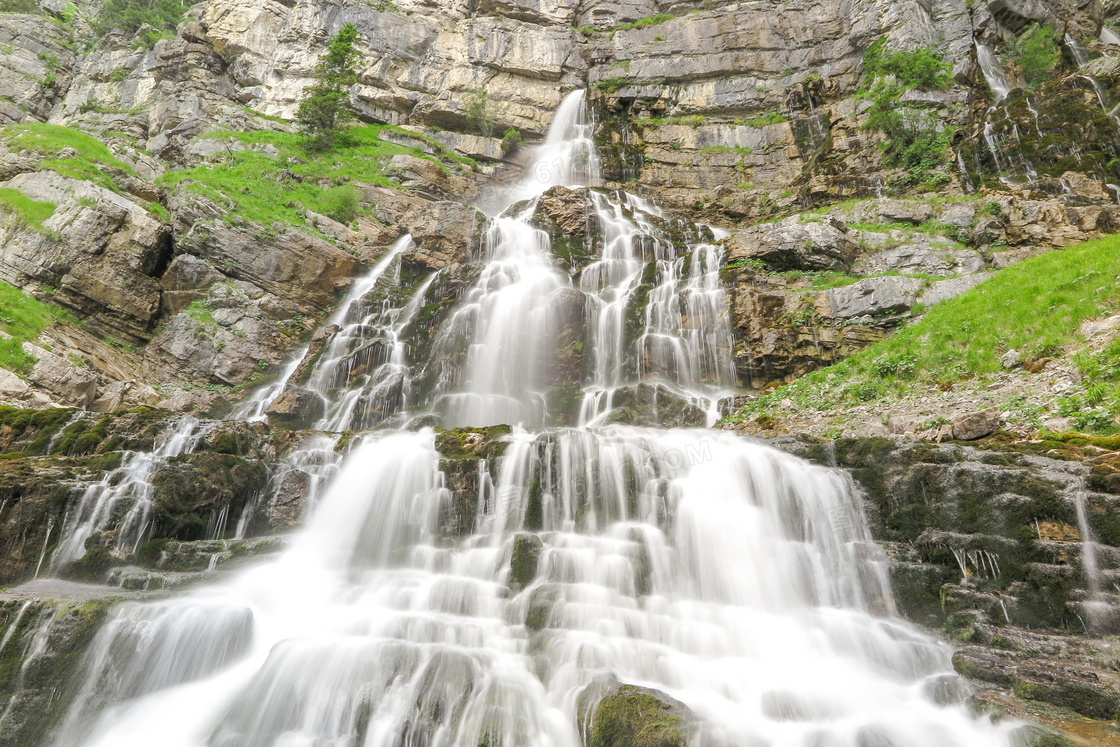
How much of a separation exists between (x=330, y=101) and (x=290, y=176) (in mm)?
6756

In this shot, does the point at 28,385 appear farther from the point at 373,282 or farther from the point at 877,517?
the point at 877,517

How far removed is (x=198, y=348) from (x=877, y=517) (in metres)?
19.5

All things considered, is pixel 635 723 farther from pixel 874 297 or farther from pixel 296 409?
pixel 296 409

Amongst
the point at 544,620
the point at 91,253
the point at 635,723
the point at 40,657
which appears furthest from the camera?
the point at 91,253

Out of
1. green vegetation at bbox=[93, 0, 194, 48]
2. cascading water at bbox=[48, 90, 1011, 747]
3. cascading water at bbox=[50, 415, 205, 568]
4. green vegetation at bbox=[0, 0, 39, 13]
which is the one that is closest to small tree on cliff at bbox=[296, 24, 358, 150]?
green vegetation at bbox=[93, 0, 194, 48]

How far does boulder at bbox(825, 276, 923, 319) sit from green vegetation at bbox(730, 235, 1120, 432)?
39.1 inches

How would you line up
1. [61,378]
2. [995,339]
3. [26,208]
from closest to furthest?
[995,339], [61,378], [26,208]

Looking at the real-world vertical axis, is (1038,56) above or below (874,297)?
above

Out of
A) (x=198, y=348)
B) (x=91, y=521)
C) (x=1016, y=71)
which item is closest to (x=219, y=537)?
(x=91, y=521)

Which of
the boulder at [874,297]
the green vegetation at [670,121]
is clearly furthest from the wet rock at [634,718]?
the green vegetation at [670,121]

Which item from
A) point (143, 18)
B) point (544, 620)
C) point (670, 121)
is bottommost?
point (544, 620)

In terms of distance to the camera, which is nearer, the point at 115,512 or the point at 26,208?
the point at 115,512

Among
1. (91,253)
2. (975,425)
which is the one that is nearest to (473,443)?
(975,425)

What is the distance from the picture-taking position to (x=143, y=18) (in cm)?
3919
